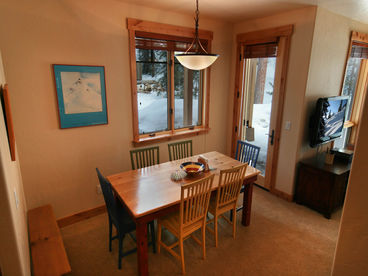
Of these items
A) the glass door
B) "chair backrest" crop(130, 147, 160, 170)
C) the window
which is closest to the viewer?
"chair backrest" crop(130, 147, 160, 170)

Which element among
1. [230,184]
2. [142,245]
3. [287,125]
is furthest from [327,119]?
[142,245]

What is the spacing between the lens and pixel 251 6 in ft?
9.93

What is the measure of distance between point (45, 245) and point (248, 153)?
267 cm

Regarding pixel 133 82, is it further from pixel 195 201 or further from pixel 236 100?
pixel 236 100

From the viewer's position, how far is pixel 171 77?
11.8 ft

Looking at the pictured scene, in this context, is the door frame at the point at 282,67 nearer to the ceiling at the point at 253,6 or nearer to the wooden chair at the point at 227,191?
the ceiling at the point at 253,6

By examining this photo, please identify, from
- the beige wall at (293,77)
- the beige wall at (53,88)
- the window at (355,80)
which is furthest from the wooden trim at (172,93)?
the window at (355,80)

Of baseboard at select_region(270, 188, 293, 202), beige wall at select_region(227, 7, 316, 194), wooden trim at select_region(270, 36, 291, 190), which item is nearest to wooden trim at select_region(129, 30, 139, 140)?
beige wall at select_region(227, 7, 316, 194)

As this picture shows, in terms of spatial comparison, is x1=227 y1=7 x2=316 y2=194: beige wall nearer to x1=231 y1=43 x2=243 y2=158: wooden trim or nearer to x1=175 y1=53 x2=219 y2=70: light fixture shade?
x1=231 y1=43 x2=243 y2=158: wooden trim

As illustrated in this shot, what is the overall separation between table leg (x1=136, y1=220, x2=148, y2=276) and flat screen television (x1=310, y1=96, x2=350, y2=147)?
280 centimetres

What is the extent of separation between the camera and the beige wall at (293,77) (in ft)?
10.2

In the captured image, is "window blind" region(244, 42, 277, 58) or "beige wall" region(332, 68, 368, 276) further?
"window blind" region(244, 42, 277, 58)

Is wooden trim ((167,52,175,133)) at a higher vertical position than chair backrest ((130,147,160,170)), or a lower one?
higher

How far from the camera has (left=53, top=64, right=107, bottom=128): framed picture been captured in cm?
266
